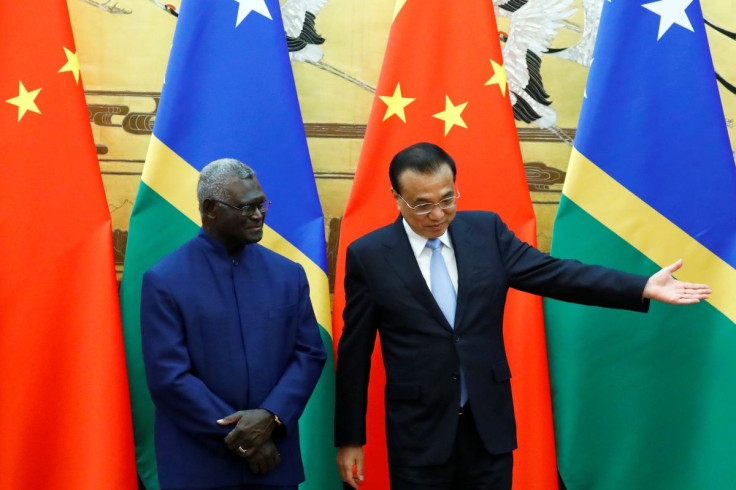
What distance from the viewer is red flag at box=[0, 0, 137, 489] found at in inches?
109

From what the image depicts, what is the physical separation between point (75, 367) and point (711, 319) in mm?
2110

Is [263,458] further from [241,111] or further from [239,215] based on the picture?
[241,111]

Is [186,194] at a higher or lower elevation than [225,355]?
higher

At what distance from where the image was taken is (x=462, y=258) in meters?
2.28

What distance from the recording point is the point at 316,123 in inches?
128

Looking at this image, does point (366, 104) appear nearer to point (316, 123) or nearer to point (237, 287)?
point (316, 123)

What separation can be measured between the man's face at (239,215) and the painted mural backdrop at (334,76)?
104cm

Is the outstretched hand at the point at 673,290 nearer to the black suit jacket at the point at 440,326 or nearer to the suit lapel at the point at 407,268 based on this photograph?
the black suit jacket at the point at 440,326

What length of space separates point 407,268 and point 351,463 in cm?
57

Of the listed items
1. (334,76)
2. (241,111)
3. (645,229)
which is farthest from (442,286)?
(334,76)

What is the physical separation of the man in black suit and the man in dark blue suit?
19 cm

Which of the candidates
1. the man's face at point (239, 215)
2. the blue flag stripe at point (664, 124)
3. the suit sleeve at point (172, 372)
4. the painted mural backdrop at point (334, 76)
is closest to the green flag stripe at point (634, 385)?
the blue flag stripe at point (664, 124)

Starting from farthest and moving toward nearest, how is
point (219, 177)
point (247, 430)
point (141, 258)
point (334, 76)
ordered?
point (334, 76) → point (141, 258) → point (219, 177) → point (247, 430)

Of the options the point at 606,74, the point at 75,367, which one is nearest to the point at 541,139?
the point at 606,74
